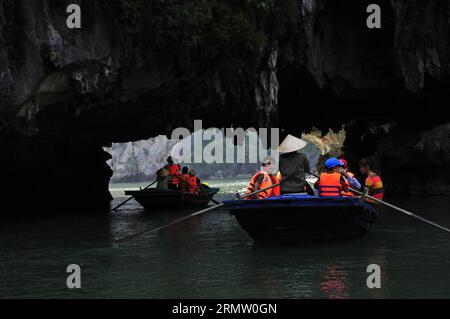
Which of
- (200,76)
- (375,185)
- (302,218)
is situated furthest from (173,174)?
(302,218)

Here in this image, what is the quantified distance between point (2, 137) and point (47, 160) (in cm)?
780

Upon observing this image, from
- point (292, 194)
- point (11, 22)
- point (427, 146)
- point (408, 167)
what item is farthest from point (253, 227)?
point (408, 167)

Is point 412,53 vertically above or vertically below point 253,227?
above

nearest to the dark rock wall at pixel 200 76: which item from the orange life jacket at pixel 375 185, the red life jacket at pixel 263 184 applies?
the red life jacket at pixel 263 184

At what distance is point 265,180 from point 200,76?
10.4 meters

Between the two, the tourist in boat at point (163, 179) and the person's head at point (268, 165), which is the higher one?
the person's head at point (268, 165)

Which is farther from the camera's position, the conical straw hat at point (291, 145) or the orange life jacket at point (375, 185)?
the orange life jacket at point (375, 185)

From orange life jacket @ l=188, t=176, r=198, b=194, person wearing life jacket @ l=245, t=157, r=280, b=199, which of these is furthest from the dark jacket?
orange life jacket @ l=188, t=176, r=198, b=194

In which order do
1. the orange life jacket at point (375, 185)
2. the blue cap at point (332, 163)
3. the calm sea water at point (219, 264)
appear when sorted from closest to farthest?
the calm sea water at point (219, 264) < the blue cap at point (332, 163) < the orange life jacket at point (375, 185)

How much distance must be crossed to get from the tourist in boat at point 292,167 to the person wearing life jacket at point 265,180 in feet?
1.50

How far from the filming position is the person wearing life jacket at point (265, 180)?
41.8 ft

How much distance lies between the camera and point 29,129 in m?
18.4

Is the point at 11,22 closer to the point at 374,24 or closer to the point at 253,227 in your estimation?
the point at 253,227

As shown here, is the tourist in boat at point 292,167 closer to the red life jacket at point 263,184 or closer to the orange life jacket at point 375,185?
the red life jacket at point 263,184
